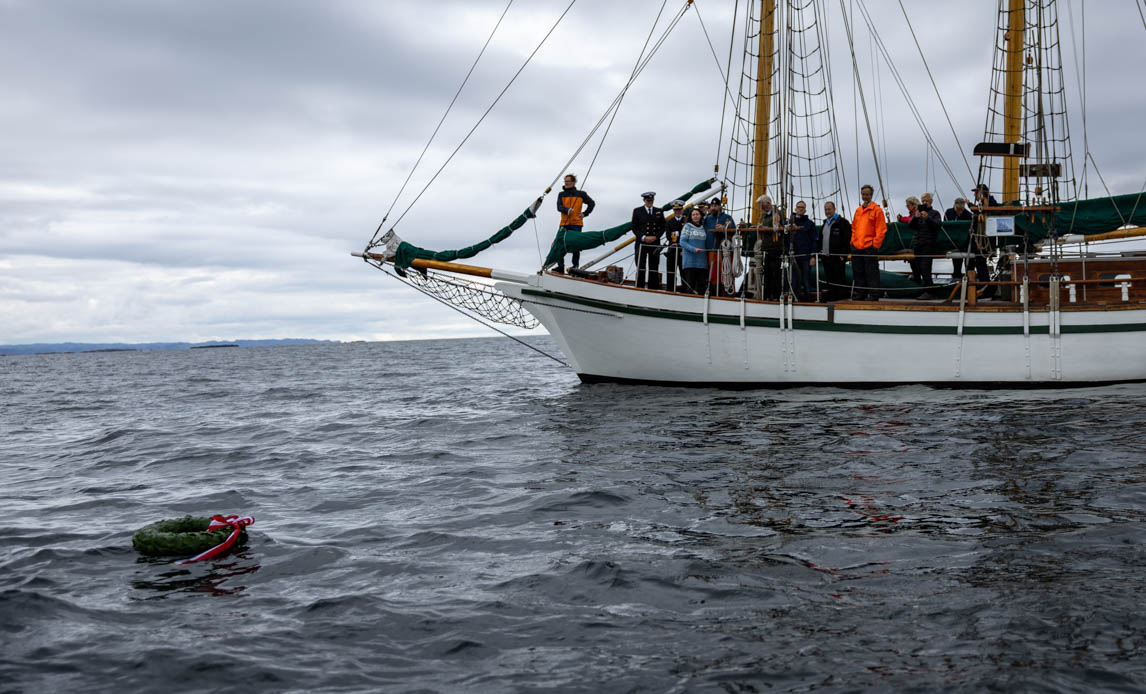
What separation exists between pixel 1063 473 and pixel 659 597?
16.5 ft

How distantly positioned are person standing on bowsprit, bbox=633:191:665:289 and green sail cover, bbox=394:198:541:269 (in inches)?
89.2

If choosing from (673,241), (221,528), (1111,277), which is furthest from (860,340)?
(221,528)

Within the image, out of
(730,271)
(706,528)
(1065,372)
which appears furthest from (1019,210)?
(706,528)

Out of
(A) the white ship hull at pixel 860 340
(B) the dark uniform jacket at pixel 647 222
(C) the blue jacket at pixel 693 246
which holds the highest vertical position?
(B) the dark uniform jacket at pixel 647 222

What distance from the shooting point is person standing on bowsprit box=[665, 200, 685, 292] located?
17609mm

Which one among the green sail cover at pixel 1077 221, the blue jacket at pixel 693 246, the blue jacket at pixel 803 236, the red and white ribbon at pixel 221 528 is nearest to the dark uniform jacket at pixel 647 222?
the blue jacket at pixel 693 246

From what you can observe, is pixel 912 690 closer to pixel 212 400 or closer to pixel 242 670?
pixel 242 670

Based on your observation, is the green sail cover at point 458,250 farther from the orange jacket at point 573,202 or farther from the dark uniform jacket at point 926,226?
the dark uniform jacket at point 926,226

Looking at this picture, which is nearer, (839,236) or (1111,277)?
(839,236)

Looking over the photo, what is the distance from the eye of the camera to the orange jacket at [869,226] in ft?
53.3

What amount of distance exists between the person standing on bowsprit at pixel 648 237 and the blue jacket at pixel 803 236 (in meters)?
2.62

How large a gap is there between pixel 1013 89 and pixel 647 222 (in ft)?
29.0

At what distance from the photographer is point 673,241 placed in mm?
18109

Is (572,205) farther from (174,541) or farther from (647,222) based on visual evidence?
(174,541)
